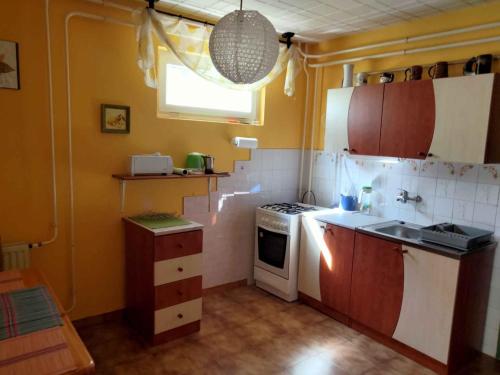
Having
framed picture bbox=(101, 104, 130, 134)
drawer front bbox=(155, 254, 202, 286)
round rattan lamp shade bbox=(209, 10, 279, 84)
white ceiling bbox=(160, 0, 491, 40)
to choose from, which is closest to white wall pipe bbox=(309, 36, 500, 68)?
white ceiling bbox=(160, 0, 491, 40)

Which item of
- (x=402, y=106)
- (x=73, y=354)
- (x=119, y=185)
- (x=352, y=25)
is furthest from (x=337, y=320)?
(x=352, y=25)

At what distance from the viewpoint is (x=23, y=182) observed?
2.38 m

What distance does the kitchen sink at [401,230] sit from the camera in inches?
109

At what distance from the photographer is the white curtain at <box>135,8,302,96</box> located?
8.42 ft

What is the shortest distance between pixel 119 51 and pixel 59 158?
Answer: 0.87 m

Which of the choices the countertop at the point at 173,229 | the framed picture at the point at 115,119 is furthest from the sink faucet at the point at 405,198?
the framed picture at the point at 115,119

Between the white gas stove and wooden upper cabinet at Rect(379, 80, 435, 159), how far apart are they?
977mm

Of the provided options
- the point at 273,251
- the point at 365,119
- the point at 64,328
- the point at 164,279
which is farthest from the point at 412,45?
the point at 64,328

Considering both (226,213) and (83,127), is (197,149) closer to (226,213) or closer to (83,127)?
(226,213)

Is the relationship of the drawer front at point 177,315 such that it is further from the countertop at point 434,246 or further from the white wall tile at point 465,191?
the white wall tile at point 465,191

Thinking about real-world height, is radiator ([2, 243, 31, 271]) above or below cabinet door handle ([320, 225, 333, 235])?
below

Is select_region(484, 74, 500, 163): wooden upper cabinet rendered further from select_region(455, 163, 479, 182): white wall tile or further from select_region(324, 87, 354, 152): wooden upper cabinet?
select_region(324, 87, 354, 152): wooden upper cabinet

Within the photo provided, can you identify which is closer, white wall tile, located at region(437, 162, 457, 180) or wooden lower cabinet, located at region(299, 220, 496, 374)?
wooden lower cabinet, located at region(299, 220, 496, 374)

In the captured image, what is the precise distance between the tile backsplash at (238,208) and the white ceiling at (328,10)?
120 centimetres
